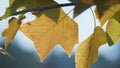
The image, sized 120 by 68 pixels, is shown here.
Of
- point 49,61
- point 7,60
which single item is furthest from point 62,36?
point 49,61

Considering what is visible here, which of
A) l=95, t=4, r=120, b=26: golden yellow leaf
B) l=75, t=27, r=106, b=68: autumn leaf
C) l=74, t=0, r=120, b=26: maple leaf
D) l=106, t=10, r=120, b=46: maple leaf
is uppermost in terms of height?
l=74, t=0, r=120, b=26: maple leaf

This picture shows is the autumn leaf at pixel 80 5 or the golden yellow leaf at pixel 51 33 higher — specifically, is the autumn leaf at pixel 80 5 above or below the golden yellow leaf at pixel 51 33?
above

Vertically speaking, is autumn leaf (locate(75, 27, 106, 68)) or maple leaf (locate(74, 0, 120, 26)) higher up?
maple leaf (locate(74, 0, 120, 26))

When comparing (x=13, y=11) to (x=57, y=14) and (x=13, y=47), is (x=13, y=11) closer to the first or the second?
(x=57, y=14)

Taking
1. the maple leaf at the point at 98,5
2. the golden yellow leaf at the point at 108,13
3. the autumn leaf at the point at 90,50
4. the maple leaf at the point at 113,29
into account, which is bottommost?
the autumn leaf at the point at 90,50
